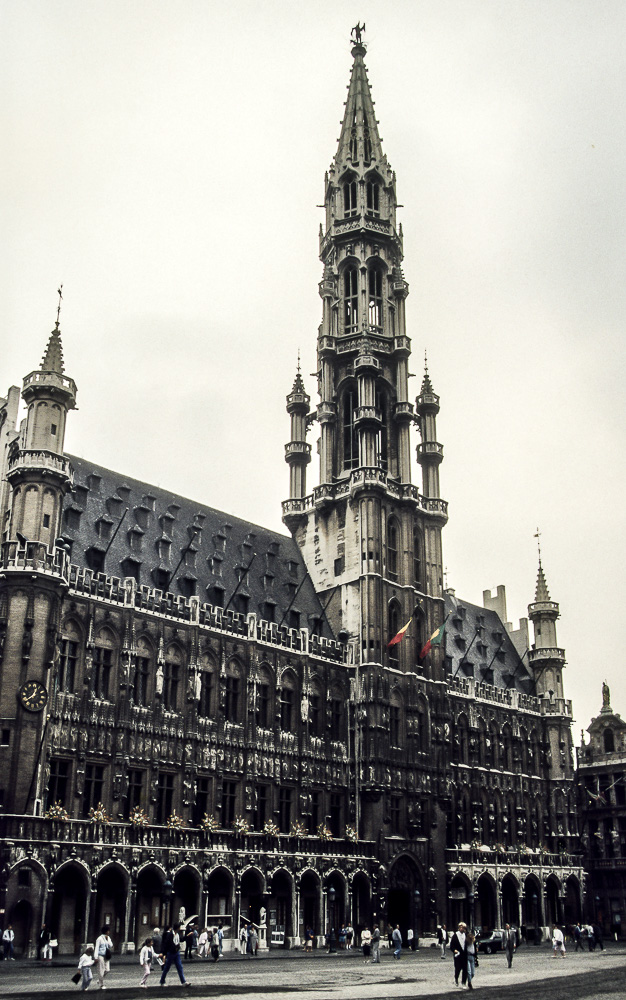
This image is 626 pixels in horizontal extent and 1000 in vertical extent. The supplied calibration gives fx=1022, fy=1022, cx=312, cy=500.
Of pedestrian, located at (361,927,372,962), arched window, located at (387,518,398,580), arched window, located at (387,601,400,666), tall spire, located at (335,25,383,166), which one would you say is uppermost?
tall spire, located at (335,25,383,166)

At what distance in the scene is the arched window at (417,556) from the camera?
82438 millimetres

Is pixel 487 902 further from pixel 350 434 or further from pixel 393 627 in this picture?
pixel 350 434

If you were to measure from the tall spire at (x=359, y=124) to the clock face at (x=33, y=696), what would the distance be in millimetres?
61768

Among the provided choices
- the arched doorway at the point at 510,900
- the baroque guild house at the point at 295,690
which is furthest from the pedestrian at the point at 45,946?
the arched doorway at the point at 510,900

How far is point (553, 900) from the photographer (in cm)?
9025

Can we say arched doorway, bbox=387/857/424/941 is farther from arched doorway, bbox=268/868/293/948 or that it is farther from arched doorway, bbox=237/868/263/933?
arched doorway, bbox=237/868/263/933

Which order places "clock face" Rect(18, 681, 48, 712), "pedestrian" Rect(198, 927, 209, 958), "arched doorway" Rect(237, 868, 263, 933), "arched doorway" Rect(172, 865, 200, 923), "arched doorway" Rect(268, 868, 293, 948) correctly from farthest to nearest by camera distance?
"arched doorway" Rect(268, 868, 293, 948) < "arched doorway" Rect(237, 868, 263, 933) < "arched doorway" Rect(172, 865, 200, 923) < "clock face" Rect(18, 681, 48, 712) < "pedestrian" Rect(198, 927, 209, 958)

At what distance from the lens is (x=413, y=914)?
236 ft

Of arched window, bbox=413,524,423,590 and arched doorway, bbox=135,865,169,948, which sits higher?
arched window, bbox=413,524,423,590

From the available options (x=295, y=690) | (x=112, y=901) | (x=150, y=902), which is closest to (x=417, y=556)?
(x=295, y=690)

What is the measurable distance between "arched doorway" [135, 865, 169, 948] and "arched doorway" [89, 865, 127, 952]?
1.07 meters

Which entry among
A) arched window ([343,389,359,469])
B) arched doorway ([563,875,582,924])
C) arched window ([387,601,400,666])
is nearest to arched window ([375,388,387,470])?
arched window ([343,389,359,469])

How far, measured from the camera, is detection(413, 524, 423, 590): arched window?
82.4m

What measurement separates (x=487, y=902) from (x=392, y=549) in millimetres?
30117
